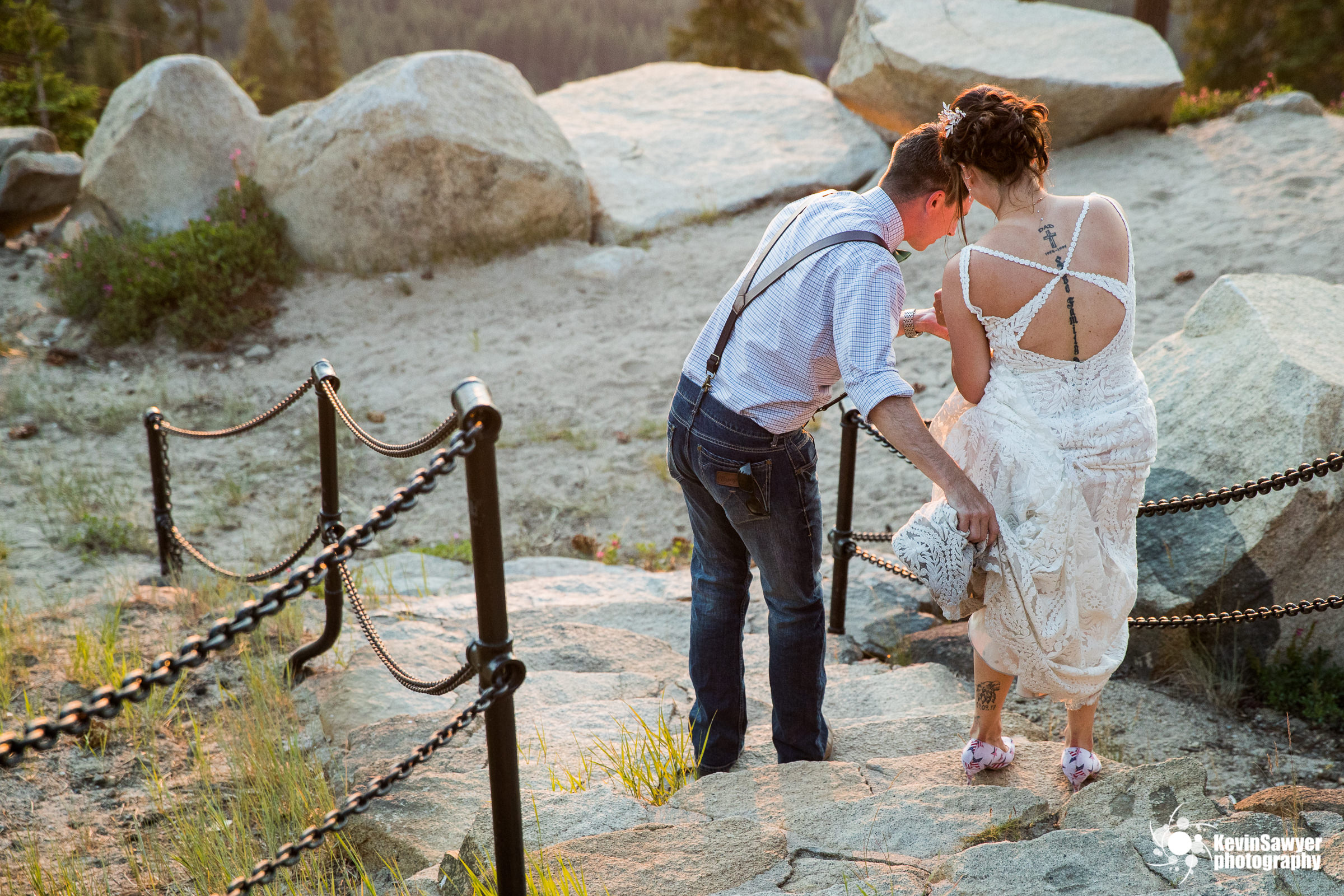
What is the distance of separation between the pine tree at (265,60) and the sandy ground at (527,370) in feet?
76.8

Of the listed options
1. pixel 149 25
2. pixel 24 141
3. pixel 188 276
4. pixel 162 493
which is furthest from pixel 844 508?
pixel 149 25

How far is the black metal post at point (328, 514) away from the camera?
3566mm

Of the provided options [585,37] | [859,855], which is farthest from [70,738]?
[585,37]

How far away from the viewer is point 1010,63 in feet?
33.1

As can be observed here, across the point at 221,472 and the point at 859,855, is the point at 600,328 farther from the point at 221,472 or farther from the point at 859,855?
the point at 859,855

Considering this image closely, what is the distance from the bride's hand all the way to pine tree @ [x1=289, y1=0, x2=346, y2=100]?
101 ft

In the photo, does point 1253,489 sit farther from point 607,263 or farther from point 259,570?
point 607,263

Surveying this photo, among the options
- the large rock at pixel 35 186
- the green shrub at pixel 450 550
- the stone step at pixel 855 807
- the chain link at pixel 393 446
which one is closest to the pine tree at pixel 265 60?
the large rock at pixel 35 186

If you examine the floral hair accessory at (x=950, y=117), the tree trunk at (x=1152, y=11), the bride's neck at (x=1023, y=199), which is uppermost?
the tree trunk at (x=1152, y=11)

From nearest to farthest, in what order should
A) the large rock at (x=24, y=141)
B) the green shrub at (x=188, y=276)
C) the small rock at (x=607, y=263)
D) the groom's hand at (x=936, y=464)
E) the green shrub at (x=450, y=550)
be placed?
1. the groom's hand at (x=936, y=464)
2. the green shrub at (x=450, y=550)
3. the green shrub at (x=188, y=276)
4. the small rock at (x=607, y=263)
5. the large rock at (x=24, y=141)

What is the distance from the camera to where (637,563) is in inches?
232

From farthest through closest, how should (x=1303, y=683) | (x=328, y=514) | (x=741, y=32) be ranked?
1. (x=741, y=32)
2. (x=1303, y=683)
3. (x=328, y=514)

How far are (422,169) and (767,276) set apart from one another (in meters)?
7.72

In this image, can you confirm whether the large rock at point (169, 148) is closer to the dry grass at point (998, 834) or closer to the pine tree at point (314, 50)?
the dry grass at point (998, 834)
